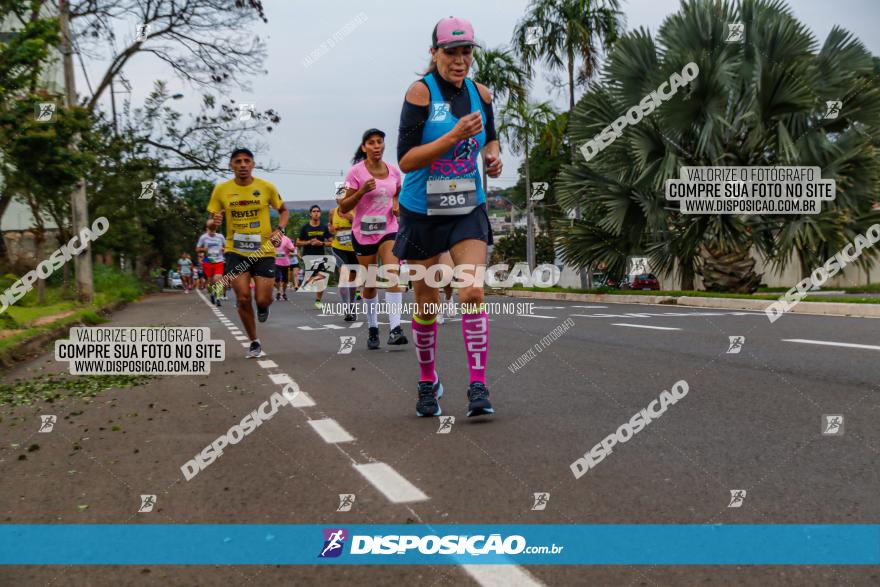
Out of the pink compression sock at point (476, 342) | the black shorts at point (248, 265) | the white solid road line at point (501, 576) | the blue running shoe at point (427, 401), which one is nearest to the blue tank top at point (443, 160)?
the pink compression sock at point (476, 342)

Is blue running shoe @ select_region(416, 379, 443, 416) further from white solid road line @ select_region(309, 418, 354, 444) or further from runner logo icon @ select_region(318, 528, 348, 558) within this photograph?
runner logo icon @ select_region(318, 528, 348, 558)

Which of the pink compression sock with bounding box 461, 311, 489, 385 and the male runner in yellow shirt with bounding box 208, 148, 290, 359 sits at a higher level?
the male runner in yellow shirt with bounding box 208, 148, 290, 359

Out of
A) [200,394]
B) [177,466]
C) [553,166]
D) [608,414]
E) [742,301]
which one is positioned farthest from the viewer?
[553,166]

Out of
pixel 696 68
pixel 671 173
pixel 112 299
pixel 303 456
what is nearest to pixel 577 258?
pixel 671 173

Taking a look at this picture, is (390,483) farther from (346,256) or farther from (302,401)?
(346,256)

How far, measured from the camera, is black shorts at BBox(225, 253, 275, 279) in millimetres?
10044

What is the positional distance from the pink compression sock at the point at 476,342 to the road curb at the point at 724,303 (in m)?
10.7

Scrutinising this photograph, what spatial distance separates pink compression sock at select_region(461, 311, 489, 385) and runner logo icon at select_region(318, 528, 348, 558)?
2203mm

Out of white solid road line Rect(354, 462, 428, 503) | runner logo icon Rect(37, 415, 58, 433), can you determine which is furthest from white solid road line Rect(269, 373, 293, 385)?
white solid road line Rect(354, 462, 428, 503)

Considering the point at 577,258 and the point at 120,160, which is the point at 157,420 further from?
the point at 120,160

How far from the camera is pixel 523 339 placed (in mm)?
11008

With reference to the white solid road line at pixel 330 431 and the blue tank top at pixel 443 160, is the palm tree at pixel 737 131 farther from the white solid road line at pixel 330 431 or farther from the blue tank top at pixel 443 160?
the white solid road line at pixel 330 431

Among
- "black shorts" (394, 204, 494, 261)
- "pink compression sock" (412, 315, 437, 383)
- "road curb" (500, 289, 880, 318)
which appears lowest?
"road curb" (500, 289, 880, 318)

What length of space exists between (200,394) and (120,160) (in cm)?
2627
